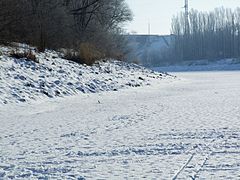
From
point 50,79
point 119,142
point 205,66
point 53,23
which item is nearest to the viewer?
point 119,142

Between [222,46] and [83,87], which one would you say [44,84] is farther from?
[222,46]

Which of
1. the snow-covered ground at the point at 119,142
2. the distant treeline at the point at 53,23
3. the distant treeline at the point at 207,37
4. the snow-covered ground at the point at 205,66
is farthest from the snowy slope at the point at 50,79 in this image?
the distant treeline at the point at 207,37

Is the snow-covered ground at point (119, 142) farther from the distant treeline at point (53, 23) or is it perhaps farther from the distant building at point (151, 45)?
the distant building at point (151, 45)

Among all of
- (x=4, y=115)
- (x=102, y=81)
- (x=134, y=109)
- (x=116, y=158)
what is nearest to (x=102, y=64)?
(x=102, y=81)

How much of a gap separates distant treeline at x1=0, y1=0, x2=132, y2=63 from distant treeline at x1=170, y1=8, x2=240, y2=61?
69.0m

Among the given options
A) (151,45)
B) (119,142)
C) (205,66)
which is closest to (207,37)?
(205,66)

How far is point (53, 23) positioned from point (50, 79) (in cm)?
1389

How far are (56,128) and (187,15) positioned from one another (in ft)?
386

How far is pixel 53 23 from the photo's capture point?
32.0 meters

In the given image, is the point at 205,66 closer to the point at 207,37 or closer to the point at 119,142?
the point at 207,37

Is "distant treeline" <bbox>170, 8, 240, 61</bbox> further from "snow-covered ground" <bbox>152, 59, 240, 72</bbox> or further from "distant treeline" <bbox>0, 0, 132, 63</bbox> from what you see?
"distant treeline" <bbox>0, 0, 132, 63</bbox>

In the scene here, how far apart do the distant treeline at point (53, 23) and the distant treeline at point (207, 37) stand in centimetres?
6903

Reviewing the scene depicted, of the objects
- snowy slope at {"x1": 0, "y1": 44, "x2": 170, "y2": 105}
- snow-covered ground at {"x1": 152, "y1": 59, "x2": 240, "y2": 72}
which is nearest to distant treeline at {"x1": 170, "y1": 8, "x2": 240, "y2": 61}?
snow-covered ground at {"x1": 152, "y1": 59, "x2": 240, "y2": 72}

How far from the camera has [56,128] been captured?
10492 millimetres
